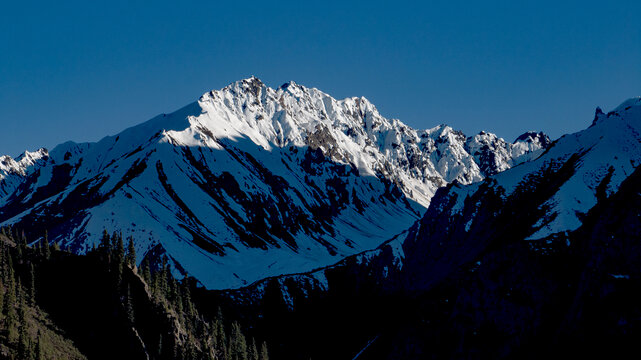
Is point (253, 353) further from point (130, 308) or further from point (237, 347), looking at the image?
point (130, 308)

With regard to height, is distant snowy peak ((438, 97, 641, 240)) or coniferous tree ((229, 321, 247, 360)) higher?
distant snowy peak ((438, 97, 641, 240))

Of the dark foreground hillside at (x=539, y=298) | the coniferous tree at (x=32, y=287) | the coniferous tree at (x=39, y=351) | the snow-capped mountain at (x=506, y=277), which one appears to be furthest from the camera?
the coniferous tree at (x=32, y=287)

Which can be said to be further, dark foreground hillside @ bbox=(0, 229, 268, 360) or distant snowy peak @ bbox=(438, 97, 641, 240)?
distant snowy peak @ bbox=(438, 97, 641, 240)

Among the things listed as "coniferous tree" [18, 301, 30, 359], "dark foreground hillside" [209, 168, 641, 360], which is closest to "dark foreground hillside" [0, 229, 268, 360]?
"coniferous tree" [18, 301, 30, 359]

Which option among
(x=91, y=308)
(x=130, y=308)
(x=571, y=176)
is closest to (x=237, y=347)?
(x=130, y=308)

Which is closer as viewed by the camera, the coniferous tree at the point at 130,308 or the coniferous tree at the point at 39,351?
the coniferous tree at the point at 39,351

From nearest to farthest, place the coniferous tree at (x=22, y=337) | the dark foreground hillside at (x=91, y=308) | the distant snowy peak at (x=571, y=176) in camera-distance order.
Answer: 1. the coniferous tree at (x=22, y=337)
2. the dark foreground hillside at (x=91, y=308)
3. the distant snowy peak at (x=571, y=176)

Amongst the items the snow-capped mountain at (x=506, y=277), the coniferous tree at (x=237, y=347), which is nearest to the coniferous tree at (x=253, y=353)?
the coniferous tree at (x=237, y=347)

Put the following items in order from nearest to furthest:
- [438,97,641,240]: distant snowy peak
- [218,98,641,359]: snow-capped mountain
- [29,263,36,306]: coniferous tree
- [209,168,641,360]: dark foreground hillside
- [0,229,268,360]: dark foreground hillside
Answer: [209,168,641,360]: dark foreground hillside < [218,98,641,359]: snow-capped mountain < [0,229,268,360]: dark foreground hillside < [29,263,36,306]: coniferous tree < [438,97,641,240]: distant snowy peak

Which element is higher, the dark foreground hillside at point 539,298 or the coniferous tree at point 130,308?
the coniferous tree at point 130,308

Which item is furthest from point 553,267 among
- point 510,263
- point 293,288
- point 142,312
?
point 293,288

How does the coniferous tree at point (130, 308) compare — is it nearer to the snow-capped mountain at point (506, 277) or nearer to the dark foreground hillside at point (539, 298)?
the dark foreground hillside at point (539, 298)

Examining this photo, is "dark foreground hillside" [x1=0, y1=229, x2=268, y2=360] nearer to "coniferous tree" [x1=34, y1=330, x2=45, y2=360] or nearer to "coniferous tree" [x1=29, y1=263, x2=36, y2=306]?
"coniferous tree" [x1=29, y1=263, x2=36, y2=306]

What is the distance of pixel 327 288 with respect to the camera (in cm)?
17900
